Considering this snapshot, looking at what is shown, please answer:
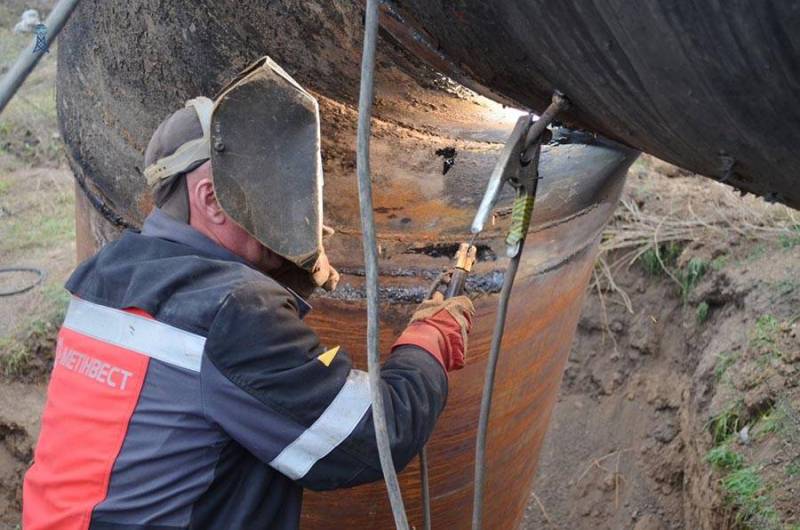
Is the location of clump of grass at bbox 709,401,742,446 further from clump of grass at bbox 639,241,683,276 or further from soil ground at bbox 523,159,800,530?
clump of grass at bbox 639,241,683,276

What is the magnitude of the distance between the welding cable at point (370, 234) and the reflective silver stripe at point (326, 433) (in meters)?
0.19

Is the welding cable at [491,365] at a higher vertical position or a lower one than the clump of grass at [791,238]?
higher

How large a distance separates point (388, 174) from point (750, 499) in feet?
6.33

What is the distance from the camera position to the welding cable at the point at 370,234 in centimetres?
136

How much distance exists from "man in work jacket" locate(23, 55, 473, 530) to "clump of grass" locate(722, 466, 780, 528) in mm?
1798

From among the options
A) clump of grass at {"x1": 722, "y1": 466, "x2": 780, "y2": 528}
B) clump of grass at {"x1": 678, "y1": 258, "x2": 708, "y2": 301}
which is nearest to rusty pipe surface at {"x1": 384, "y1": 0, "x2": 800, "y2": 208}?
clump of grass at {"x1": 722, "y1": 466, "x2": 780, "y2": 528}

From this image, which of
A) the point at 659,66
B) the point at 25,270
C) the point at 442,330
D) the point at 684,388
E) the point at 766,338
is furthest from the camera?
the point at 25,270

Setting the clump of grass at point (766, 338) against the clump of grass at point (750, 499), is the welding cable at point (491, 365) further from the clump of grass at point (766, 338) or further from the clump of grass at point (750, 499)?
the clump of grass at point (766, 338)

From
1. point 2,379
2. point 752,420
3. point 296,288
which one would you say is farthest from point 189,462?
point 2,379

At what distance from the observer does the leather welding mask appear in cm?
168

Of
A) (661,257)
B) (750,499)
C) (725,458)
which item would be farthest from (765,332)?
(661,257)

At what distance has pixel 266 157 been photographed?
1.72 metres

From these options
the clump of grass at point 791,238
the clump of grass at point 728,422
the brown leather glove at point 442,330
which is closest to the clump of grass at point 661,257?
the clump of grass at point 791,238

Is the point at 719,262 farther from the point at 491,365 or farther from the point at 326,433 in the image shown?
the point at 326,433
